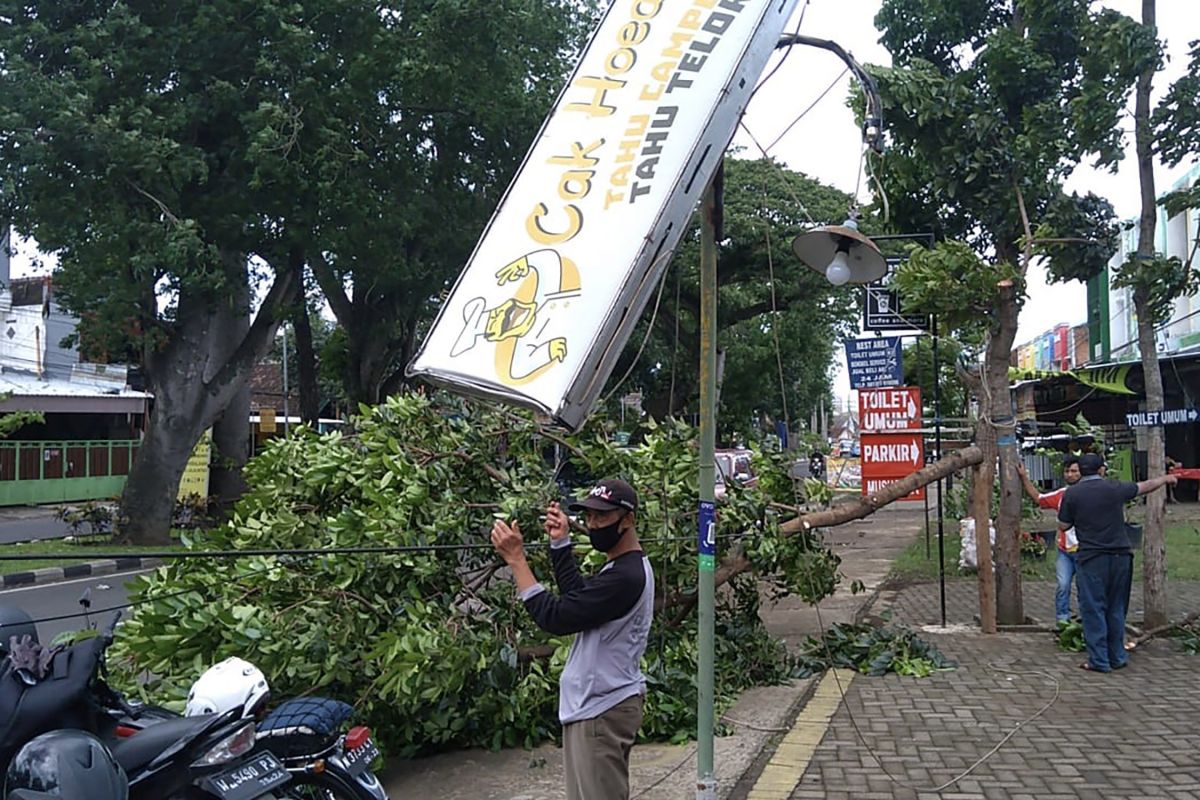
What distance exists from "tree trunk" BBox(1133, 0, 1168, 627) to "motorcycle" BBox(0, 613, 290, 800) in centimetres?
759

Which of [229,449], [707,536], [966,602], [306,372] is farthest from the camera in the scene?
[306,372]

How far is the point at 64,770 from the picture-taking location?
3109 millimetres

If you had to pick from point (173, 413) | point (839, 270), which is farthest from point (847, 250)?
point (173, 413)

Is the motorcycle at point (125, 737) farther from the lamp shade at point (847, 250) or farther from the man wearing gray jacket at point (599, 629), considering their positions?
the lamp shade at point (847, 250)

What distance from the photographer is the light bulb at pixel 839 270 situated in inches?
192

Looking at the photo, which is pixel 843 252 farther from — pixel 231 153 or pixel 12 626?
pixel 231 153

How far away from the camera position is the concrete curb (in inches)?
597

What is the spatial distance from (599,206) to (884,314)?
25.3 ft

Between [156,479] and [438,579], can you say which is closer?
[438,579]

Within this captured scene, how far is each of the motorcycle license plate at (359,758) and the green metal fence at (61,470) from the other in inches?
1110

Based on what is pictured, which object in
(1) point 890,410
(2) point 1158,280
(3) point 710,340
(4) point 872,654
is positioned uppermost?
(2) point 1158,280

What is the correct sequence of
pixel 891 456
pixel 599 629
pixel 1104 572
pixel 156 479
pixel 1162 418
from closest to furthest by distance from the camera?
pixel 599 629 → pixel 1104 572 → pixel 1162 418 → pixel 891 456 → pixel 156 479

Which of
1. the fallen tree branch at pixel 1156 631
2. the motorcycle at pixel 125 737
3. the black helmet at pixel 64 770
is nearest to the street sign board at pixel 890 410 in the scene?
the fallen tree branch at pixel 1156 631

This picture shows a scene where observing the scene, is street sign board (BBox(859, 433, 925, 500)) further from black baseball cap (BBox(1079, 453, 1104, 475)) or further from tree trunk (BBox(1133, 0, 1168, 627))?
black baseball cap (BBox(1079, 453, 1104, 475))
